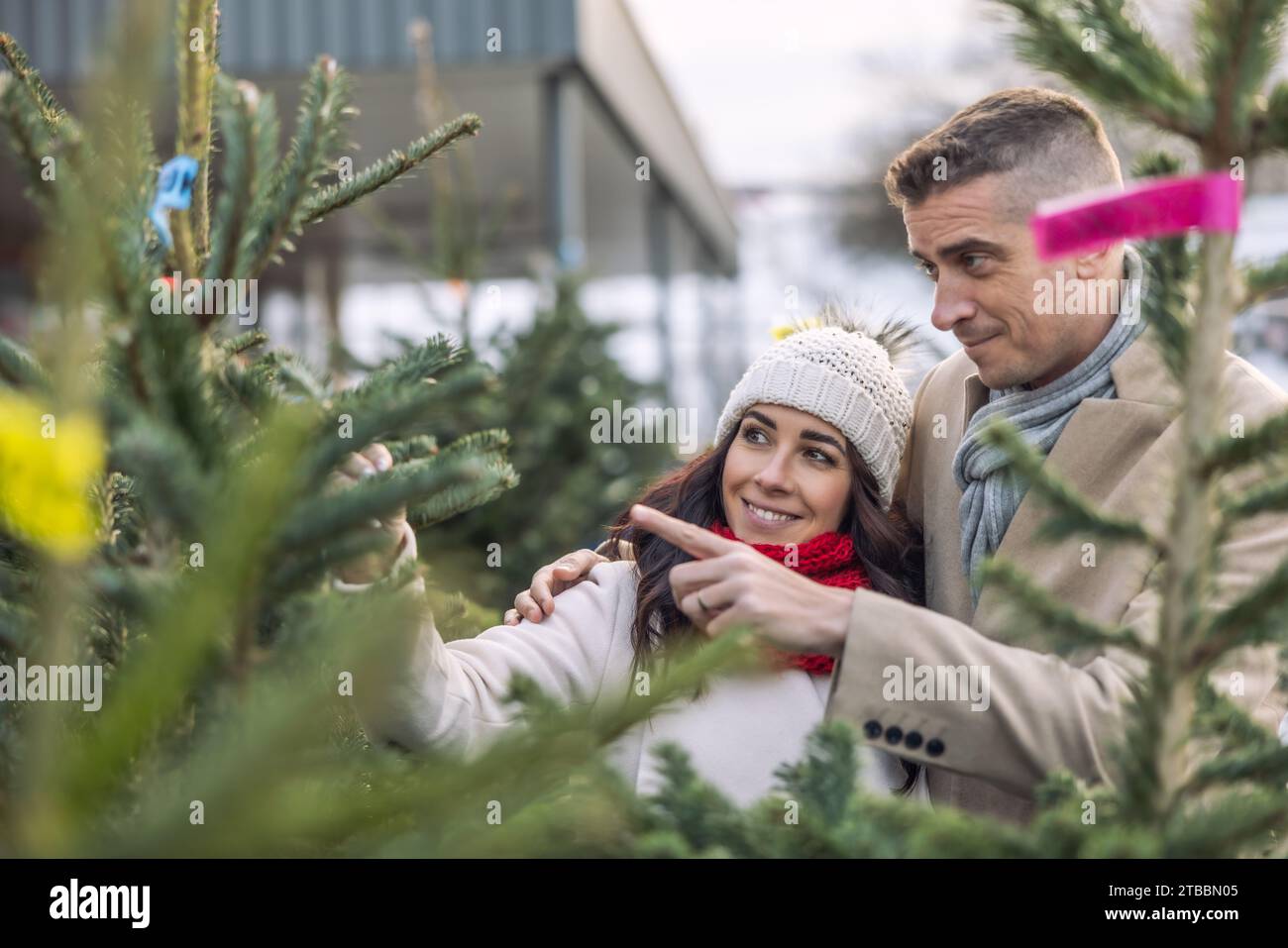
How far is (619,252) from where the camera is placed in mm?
21812

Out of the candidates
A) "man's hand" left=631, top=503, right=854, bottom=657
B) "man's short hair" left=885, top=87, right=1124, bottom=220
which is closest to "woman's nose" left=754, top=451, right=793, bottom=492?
"man's short hair" left=885, top=87, right=1124, bottom=220

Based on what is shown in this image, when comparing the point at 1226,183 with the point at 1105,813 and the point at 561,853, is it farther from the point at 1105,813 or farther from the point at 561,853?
the point at 561,853

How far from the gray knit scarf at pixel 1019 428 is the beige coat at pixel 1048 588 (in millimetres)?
58

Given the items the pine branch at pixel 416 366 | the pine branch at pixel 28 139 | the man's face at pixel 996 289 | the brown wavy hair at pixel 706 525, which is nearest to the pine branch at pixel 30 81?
the pine branch at pixel 28 139

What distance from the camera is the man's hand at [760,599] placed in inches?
60.8

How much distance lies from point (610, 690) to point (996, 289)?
3.64 feet

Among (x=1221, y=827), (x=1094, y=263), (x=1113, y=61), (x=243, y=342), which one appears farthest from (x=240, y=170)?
(x=1094, y=263)

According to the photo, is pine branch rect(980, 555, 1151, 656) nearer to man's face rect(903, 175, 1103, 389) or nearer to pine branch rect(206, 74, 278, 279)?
pine branch rect(206, 74, 278, 279)

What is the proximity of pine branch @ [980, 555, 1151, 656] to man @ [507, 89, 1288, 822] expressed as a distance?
58 cm

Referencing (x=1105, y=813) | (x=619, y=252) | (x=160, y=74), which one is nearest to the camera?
(x=160, y=74)

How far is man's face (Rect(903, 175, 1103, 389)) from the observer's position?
2373mm

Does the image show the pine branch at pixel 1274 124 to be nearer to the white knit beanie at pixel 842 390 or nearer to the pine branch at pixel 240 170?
the pine branch at pixel 240 170
